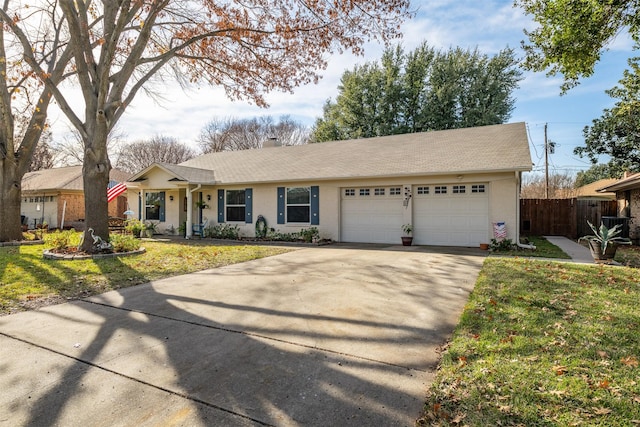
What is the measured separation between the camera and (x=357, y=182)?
42.2 feet

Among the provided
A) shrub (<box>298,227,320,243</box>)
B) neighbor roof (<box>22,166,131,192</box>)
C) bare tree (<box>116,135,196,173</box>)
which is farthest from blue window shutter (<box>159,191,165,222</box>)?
bare tree (<box>116,135,196,173</box>)

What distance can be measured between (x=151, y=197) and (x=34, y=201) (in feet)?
34.0

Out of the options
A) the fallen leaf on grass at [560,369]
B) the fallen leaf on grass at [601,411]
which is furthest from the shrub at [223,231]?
the fallen leaf on grass at [601,411]

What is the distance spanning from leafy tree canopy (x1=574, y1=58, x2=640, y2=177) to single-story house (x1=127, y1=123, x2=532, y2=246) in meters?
7.99

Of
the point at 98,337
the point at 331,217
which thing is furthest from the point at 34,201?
the point at 98,337

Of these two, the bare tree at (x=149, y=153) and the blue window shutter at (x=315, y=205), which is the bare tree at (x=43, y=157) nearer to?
the bare tree at (x=149, y=153)

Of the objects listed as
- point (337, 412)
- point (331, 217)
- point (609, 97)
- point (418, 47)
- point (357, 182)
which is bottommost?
point (337, 412)

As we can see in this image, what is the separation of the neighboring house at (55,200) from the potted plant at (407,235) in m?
17.8

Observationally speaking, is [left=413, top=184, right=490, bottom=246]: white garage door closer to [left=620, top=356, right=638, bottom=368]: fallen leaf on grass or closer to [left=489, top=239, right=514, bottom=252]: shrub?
[left=489, top=239, right=514, bottom=252]: shrub

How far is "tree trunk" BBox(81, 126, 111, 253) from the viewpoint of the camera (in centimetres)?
948

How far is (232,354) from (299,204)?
10.6 metres

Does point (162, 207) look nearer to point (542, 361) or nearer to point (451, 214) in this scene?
point (451, 214)

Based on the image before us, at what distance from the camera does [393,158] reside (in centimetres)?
1316

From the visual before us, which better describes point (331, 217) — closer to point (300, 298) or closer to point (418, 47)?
point (300, 298)
